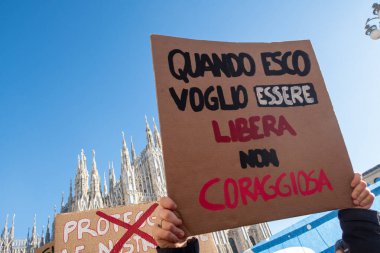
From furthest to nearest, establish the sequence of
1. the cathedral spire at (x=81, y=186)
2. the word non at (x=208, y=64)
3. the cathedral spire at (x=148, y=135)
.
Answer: the cathedral spire at (x=148, y=135) < the cathedral spire at (x=81, y=186) < the word non at (x=208, y=64)

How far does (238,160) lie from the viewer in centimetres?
165

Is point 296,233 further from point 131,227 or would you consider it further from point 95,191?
point 95,191

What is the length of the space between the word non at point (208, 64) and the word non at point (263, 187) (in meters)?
0.72

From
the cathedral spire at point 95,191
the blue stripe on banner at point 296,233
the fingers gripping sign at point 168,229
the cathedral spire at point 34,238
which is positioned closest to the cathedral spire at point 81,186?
the cathedral spire at point 95,191

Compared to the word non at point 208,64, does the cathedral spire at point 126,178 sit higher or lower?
higher

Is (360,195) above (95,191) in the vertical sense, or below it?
below

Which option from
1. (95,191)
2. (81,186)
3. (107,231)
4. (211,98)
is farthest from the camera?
(81,186)

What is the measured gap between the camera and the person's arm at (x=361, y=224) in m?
1.48

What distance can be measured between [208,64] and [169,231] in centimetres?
115

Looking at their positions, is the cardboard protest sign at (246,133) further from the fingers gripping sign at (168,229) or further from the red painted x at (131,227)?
the red painted x at (131,227)

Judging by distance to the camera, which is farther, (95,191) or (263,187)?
(95,191)

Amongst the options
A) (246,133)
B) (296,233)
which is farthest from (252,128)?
(296,233)

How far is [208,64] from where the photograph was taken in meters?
1.94

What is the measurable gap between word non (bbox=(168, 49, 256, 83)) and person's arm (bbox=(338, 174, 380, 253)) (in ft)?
3.34
